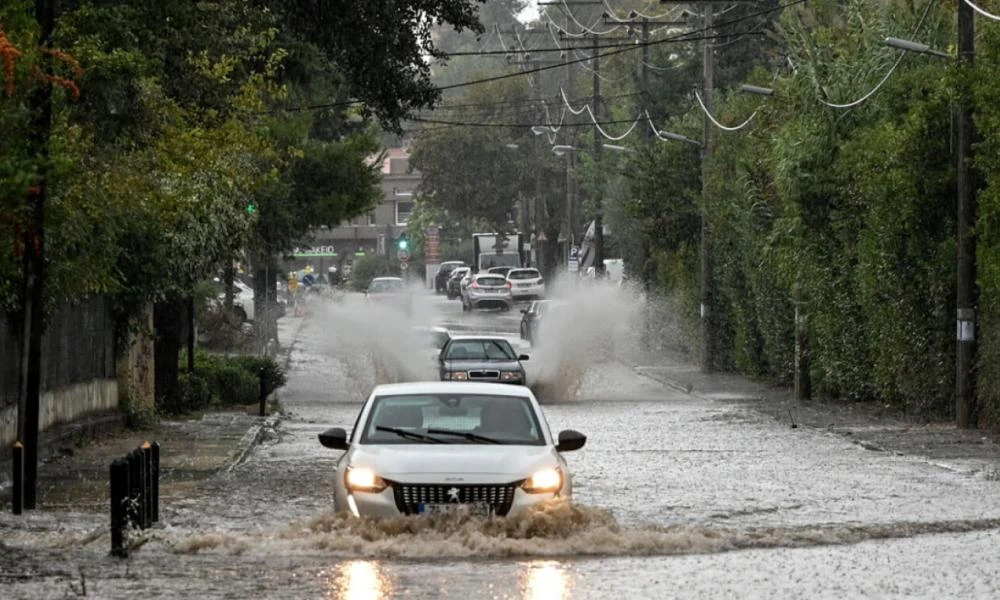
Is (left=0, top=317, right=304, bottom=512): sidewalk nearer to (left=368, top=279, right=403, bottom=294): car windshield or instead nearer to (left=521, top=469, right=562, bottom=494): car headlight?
(left=521, top=469, right=562, bottom=494): car headlight

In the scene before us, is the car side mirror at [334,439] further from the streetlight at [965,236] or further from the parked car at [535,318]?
the parked car at [535,318]

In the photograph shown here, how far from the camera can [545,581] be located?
13141 mm

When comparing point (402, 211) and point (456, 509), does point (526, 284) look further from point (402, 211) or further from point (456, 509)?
point (402, 211)

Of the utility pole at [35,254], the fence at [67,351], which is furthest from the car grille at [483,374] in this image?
the utility pole at [35,254]

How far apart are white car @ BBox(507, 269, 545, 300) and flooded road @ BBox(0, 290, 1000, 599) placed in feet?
190

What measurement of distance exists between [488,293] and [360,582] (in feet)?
236

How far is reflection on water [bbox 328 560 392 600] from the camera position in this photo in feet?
40.8

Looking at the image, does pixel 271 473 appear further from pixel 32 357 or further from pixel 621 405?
pixel 621 405

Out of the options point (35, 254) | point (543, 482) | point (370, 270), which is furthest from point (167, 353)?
point (370, 270)

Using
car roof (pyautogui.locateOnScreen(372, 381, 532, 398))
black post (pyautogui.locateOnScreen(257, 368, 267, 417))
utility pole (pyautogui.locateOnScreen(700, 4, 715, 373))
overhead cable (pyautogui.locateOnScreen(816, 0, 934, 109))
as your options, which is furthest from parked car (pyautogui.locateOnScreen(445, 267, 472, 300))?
car roof (pyautogui.locateOnScreen(372, 381, 532, 398))

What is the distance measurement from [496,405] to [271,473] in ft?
26.8

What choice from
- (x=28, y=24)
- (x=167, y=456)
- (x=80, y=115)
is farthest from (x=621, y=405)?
(x=28, y=24)

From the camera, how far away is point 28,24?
16297mm

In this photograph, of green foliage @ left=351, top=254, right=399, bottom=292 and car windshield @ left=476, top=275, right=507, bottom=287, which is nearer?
car windshield @ left=476, top=275, right=507, bottom=287
